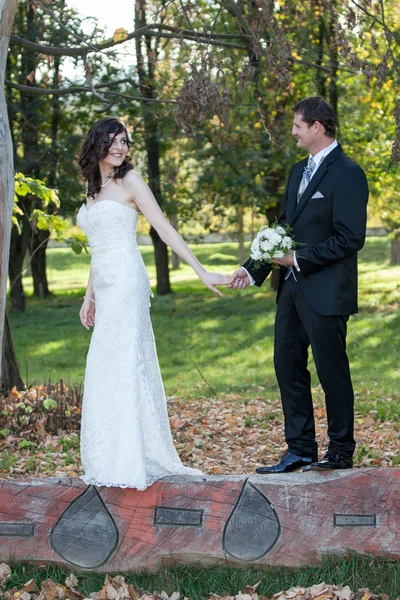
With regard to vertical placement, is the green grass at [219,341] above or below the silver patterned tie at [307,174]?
below

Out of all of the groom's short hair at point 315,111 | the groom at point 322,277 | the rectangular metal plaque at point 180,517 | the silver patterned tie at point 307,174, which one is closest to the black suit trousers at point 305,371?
the groom at point 322,277

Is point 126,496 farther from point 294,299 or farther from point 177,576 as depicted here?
point 294,299

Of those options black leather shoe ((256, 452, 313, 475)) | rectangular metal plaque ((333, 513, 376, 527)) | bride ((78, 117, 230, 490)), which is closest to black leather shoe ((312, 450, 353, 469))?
black leather shoe ((256, 452, 313, 475))

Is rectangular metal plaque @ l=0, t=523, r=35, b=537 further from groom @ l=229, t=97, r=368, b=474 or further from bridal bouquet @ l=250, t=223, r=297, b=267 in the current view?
bridal bouquet @ l=250, t=223, r=297, b=267

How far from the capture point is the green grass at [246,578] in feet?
15.6

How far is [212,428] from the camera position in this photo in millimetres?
8664

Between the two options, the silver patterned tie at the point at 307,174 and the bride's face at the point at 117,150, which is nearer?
the bride's face at the point at 117,150

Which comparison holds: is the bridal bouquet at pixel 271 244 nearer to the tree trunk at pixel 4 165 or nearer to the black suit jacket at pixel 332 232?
the black suit jacket at pixel 332 232

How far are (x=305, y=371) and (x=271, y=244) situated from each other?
94 cm

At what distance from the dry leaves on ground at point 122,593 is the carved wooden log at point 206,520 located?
145 millimetres

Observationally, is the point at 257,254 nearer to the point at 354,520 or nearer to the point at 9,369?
the point at 354,520

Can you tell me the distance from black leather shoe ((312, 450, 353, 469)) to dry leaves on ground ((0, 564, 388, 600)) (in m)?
0.74

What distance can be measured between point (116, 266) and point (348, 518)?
2091mm

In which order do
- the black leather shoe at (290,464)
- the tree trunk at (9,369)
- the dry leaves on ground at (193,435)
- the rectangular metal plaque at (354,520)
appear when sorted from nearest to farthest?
the rectangular metal plaque at (354,520) → the black leather shoe at (290,464) → the dry leaves on ground at (193,435) → the tree trunk at (9,369)
